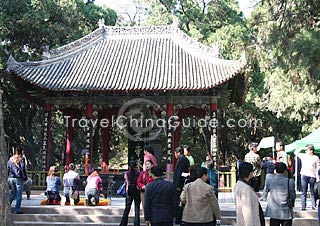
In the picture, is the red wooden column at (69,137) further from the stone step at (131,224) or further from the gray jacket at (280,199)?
the gray jacket at (280,199)

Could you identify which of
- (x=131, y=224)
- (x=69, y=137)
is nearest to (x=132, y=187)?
(x=131, y=224)

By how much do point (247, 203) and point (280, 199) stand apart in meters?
1.31

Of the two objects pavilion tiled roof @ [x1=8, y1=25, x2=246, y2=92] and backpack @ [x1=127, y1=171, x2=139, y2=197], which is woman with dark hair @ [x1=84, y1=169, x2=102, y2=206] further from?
pavilion tiled roof @ [x1=8, y1=25, x2=246, y2=92]

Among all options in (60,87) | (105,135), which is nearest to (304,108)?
(105,135)

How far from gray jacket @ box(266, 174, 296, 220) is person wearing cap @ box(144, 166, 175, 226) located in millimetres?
1282

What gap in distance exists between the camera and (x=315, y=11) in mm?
13516

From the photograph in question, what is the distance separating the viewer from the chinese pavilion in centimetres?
1705

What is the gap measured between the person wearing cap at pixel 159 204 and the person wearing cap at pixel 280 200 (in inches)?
50.5

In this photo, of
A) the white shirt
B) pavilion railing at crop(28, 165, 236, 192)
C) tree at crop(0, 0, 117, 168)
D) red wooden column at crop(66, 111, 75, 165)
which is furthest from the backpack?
tree at crop(0, 0, 117, 168)

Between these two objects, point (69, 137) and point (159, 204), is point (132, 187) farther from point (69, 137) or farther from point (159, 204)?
point (69, 137)

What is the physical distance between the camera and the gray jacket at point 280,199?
615 centimetres

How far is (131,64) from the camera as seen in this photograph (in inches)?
744

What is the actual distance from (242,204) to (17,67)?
14220 millimetres

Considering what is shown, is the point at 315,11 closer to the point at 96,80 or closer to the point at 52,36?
the point at 96,80
